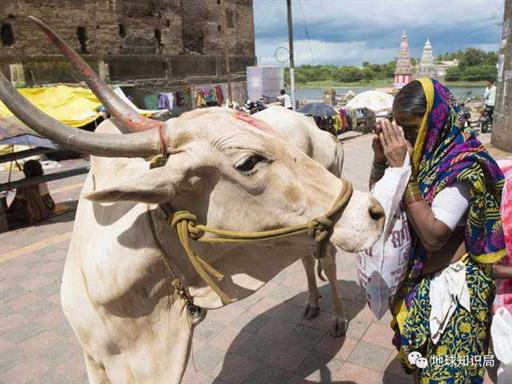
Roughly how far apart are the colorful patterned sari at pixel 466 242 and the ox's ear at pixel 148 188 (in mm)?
973

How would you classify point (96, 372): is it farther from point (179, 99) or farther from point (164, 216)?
point (179, 99)

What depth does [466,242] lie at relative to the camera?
164 cm

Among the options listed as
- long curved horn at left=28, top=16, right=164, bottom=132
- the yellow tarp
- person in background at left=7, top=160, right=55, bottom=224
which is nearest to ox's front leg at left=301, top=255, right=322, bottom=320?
long curved horn at left=28, top=16, right=164, bottom=132

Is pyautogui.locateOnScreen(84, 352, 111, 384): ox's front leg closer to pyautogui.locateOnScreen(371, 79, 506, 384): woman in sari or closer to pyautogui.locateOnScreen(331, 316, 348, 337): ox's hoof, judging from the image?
pyautogui.locateOnScreen(371, 79, 506, 384): woman in sari

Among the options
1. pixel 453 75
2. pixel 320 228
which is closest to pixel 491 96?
pixel 320 228

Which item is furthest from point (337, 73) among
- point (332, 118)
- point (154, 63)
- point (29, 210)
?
point (29, 210)

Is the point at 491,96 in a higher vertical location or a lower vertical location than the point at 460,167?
lower

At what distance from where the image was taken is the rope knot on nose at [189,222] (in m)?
1.47

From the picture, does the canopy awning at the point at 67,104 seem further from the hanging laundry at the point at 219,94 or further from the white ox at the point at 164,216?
the hanging laundry at the point at 219,94

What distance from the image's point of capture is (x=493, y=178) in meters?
1.57

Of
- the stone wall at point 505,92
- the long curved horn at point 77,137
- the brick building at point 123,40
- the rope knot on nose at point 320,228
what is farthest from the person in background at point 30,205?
the brick building at point 123,40

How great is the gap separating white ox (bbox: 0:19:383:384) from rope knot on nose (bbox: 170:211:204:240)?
0.18 ft

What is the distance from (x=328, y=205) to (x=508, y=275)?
3.13ft

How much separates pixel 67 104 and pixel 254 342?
32.2ft
